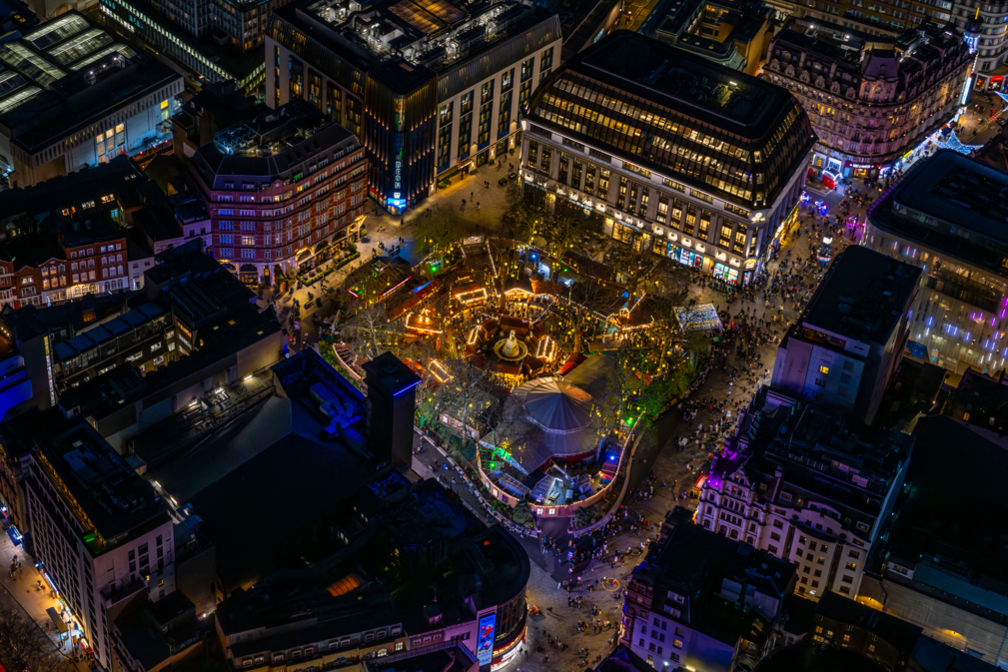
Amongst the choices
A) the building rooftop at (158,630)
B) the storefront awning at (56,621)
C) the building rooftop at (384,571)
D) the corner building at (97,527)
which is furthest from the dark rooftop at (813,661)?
the storefront awning at (56,621)

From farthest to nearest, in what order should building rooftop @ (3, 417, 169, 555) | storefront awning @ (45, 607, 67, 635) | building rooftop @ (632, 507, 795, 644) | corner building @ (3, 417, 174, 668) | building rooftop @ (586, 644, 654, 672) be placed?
storefront awning @ (45, 607, 67, 635) → building rooftop @ (632, 507, 795, 644) → corner building @ (3, 417, 174, 668) → building rooftop @ (3, 417, 169, 555) → building rooftop @ (586, 644, 654, 672)

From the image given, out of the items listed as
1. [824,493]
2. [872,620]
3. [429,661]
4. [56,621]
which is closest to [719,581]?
[872,620]

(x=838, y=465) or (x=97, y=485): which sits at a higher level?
(x=838, y=465)

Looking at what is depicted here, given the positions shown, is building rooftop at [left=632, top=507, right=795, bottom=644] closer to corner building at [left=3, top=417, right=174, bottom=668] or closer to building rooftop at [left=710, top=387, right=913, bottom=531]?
building rooftop at [left=710, top=387, right=913, bottom=531]

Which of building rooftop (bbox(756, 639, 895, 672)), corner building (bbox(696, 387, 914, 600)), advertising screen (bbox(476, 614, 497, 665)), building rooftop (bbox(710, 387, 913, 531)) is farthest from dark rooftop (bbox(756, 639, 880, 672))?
advertising screen (bbox(476, 614, 497, 665))

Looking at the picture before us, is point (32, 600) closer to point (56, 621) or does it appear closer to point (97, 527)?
point (56, 621)
